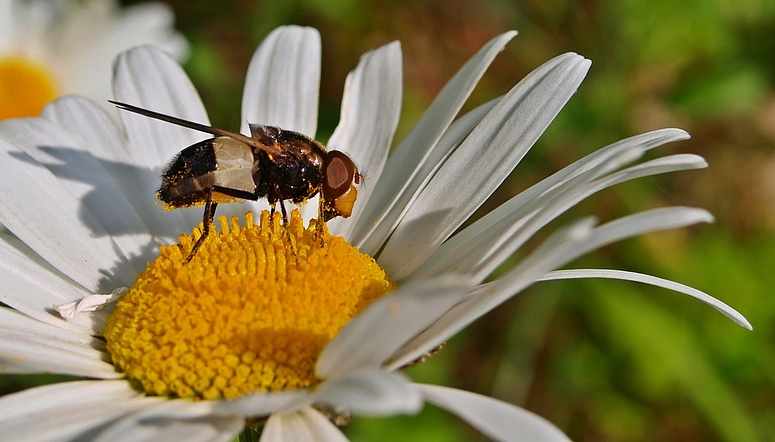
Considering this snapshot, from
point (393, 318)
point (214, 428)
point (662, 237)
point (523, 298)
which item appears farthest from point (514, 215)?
point (662, 237)

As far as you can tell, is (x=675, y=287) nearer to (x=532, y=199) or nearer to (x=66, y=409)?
(x=532, y=199)

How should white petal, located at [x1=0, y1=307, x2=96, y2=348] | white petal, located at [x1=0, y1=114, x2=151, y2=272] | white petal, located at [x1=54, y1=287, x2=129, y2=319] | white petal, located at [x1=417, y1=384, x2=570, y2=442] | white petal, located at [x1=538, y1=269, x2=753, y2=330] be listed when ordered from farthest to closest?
white petal, located at [x1=0, y1=114, x2=151, y2=272] < white petal, located at [x1=54, y1=287, x2=129, y2=319] < white petal, located at [x1=0, y1=307, x2=96, y2=348] < white petal, located at [x1=538, y1=269, x2=753, y2=330] < white petal, located at [x1=417, y1=384, x2=570, y2=442]

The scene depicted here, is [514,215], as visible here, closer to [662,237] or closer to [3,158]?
[3,158]

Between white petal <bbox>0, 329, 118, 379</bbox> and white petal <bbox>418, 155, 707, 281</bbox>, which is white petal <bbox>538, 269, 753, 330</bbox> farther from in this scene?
white petal <bbox>0, 329, 118, 379</bbox>

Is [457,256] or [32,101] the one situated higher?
[32,101]

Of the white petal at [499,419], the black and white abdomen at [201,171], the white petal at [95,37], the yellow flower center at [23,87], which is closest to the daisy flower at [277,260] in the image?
the white petal at [499,419]

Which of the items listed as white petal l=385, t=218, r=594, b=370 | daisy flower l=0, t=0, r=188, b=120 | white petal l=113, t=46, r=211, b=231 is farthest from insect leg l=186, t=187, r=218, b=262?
daisy flower l=0, t=0, r=188, b=120

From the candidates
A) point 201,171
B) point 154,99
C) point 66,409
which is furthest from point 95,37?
point 66,409

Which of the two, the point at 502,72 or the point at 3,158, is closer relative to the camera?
the point at 3,158
